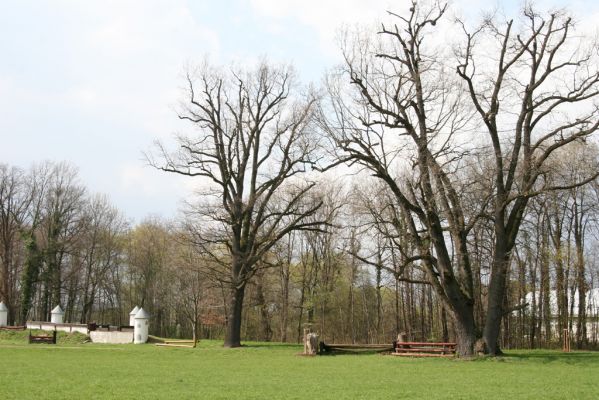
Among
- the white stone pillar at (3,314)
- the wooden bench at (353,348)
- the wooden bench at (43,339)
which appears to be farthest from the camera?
the white stone pillar at (3,314)

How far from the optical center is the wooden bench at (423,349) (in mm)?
26969

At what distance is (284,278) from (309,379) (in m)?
35.7

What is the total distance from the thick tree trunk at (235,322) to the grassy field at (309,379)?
772 cm

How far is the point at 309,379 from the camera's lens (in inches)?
666

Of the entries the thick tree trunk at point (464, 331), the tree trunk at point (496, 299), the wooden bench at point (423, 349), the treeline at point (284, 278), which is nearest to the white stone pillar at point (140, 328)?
the treeline at point (284, 278)

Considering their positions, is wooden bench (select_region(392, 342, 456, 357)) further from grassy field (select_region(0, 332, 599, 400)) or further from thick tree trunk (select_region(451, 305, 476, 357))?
grassy field (select_region(0, 332, 599, 400))

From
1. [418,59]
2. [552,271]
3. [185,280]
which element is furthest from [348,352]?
[185,280]

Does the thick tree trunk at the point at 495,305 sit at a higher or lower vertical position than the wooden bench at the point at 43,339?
higher

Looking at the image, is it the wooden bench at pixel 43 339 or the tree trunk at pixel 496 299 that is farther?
the wooden bench at pixel 43 339

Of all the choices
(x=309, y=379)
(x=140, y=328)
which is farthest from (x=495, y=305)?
(x=140, y=328)

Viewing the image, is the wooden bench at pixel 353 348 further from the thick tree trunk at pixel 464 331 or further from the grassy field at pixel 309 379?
the thick tree trunk at pixel 464 331

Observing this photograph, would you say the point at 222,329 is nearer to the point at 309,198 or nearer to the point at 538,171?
the point at 309,198

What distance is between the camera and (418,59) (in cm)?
2605

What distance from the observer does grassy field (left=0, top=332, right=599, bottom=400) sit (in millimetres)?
13125
